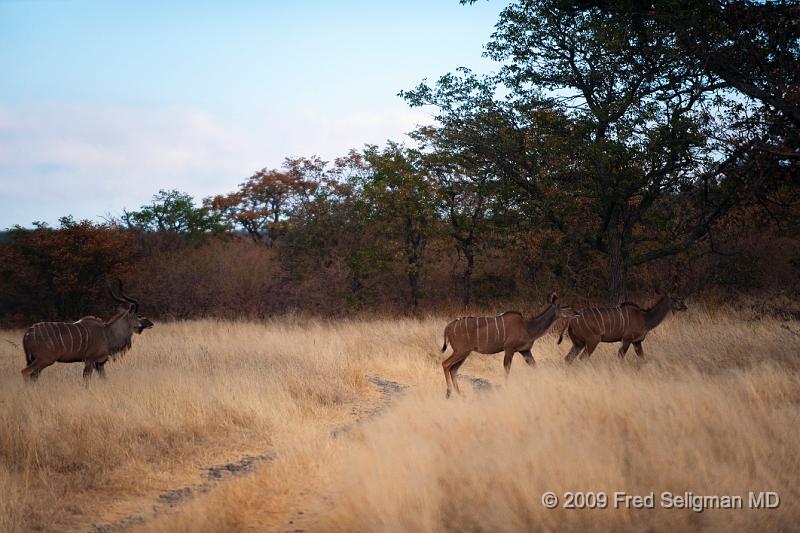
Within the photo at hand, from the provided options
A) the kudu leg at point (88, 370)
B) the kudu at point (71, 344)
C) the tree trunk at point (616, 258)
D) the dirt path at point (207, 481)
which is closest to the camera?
the dirt path at point (207, 481)

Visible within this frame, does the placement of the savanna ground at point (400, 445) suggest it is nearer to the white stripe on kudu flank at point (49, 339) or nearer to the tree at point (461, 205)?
the white stripe on kudu flank at point (49, 339)

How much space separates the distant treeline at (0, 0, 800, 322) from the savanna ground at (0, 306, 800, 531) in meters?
4.24

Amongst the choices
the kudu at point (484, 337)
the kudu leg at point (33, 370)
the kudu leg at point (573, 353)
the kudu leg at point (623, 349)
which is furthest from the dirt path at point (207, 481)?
the kudu leg at point (33, 370)

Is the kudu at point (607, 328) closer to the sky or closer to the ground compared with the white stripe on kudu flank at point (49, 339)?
closer to the ground

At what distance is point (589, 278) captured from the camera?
884 inches

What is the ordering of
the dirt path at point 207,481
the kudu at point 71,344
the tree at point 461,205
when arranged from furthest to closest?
the tree at point 461,205
the kudu at point 71,344
the dirt path at point 207,481

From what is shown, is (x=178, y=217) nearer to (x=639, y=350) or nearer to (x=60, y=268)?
(x=60, y=268)

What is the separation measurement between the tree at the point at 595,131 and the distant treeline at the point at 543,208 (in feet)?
0.17

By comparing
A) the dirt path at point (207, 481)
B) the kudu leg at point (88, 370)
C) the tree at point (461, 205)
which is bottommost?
the dirt path at point (207, 481)

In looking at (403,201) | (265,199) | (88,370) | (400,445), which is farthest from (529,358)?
(265,199)

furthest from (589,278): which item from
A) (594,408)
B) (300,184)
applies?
(300,184)

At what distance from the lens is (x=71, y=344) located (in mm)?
11812

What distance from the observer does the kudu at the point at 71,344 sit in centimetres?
1154

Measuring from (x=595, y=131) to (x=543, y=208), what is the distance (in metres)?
2.08
